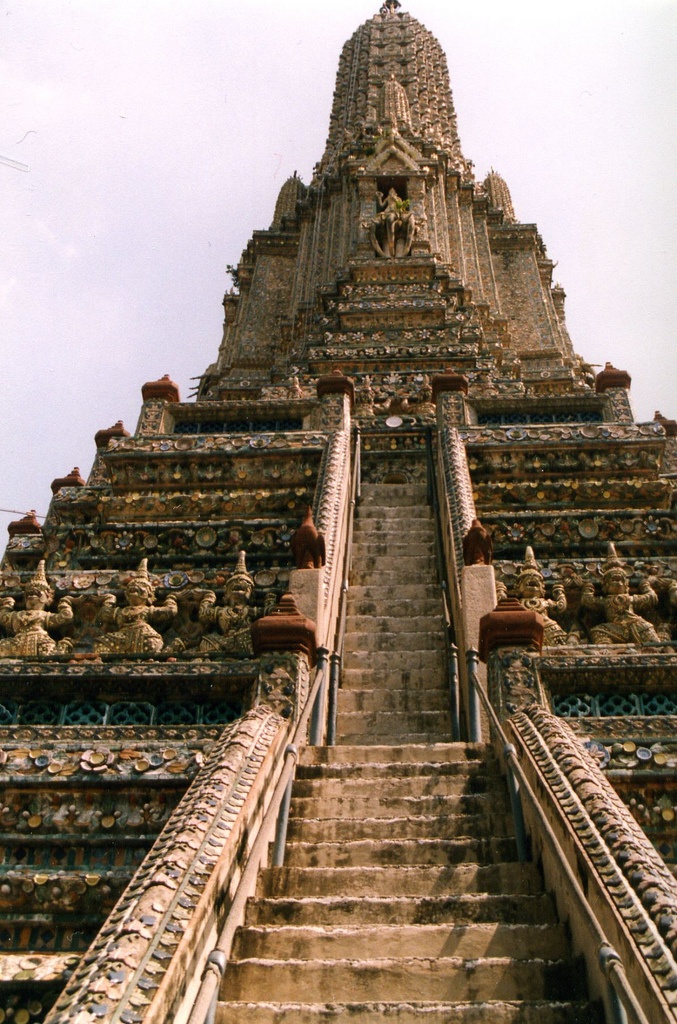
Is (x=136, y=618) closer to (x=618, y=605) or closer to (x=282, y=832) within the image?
(x=282, y=832)

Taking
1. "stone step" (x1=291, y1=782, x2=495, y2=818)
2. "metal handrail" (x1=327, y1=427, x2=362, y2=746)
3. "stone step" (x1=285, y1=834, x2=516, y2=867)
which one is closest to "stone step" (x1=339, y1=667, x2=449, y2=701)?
"metal handrail" (x1=327, y1=427, x2=362, y2=746)

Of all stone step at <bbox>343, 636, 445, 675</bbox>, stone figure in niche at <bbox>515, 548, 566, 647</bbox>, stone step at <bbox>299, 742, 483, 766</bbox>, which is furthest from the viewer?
stone figure in niche at <bbox>515, 548, 566, 647</bbox>

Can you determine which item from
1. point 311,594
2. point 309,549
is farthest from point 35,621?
point 311,594

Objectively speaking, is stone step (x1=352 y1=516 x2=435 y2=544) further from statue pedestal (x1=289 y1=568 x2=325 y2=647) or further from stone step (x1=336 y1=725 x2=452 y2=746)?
stone step (x1=336 y1=725 x2=452 y2=746)

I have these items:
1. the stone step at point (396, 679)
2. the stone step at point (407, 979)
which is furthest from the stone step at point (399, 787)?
the stone step at point (396, 679)

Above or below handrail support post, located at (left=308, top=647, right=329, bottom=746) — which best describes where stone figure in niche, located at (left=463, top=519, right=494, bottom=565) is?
above

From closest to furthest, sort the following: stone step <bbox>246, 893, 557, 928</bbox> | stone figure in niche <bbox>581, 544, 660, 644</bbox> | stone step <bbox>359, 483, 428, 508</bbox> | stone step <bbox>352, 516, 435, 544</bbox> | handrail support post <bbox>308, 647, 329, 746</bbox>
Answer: stone step <bbox>246, 893, 557, 928</bbox> → handrail support post <bbox>308, 647, 329, 746</bbox> → stone figure in niche <bbox>581, 544, 660, 644</bbox> → stone step <bbox>352, 516, 435, 544</bbox> → stone step <bbox>359, 483, 428, 508</bbox>

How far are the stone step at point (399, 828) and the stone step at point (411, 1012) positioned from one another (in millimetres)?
1607

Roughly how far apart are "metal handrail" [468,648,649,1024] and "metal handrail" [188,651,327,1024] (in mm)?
1381

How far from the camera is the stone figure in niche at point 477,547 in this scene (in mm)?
10039

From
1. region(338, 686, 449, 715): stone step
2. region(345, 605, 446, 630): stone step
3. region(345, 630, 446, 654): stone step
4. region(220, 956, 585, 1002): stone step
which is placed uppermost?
region(345, 605, 446, 630): stone step

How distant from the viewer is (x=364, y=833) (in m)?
6.41

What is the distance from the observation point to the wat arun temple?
4.91m

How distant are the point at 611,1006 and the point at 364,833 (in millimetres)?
2365
